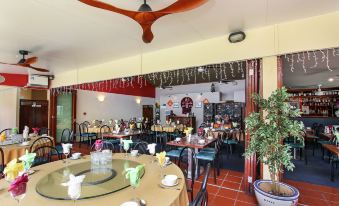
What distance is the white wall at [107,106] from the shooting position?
8.10 metres

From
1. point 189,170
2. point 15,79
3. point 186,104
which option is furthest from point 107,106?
point 189,170

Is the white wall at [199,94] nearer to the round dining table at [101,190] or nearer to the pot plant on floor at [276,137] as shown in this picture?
the pot plant on floor at [276,137]

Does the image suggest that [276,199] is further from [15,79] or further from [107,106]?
[15,79]

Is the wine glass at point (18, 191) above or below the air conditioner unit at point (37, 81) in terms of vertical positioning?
below

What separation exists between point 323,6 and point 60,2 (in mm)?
3647

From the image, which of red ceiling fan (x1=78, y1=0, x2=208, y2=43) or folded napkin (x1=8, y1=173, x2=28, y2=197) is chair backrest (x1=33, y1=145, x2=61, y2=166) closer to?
folded napkin (x1=8, y1=173, x2=28, y2=197)

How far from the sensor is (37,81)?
6.90m

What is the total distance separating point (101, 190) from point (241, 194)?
251 cm

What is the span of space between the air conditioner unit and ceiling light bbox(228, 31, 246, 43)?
6.90 m

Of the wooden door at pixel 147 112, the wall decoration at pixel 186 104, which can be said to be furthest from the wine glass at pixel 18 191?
the wooden door at pixel 147 112

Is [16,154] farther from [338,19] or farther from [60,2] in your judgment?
[338,19]

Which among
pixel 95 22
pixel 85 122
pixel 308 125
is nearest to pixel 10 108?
pixel 85 122

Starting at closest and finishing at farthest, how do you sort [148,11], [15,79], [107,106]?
[148,11] < [15,79] < [107,106]

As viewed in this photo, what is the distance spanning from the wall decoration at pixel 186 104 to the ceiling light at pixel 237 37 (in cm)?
721
